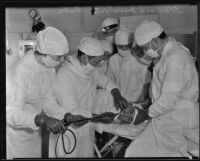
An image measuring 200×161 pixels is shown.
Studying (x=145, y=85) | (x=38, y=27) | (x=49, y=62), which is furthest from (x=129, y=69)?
(x=38, y=27)

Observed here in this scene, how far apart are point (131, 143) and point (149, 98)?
300 mm

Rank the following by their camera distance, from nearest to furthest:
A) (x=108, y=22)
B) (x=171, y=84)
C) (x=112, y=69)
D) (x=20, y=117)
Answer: (x=171, y=84) < (x=20, y=117) < (x=108, y=22) < (x=112, y=69)

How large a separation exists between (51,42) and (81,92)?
0.37 m

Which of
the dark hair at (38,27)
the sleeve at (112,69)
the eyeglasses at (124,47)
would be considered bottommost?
the sleeve at (112,69)

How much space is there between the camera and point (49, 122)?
73.9 inches

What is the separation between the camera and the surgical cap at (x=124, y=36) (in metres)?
1.99

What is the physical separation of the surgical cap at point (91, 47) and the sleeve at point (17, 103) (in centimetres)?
40

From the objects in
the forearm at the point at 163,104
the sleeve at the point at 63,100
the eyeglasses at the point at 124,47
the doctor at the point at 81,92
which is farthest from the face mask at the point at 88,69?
the forearm at the point at 163,104

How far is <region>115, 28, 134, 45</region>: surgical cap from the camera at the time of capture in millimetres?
1988

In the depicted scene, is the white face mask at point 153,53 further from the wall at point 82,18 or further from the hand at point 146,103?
the hand at point 146,103

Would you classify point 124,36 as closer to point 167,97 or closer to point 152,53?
point 152,53

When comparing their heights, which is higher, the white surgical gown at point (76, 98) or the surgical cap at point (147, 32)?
the surgical cap at point (147, 32)

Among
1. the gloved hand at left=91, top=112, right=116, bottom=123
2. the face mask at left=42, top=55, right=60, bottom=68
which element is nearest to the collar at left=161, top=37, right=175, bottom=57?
the gloved hand at left=91, top=112, right=116, bottom=123

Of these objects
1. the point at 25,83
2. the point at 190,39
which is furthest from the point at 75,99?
the point at 190,39
